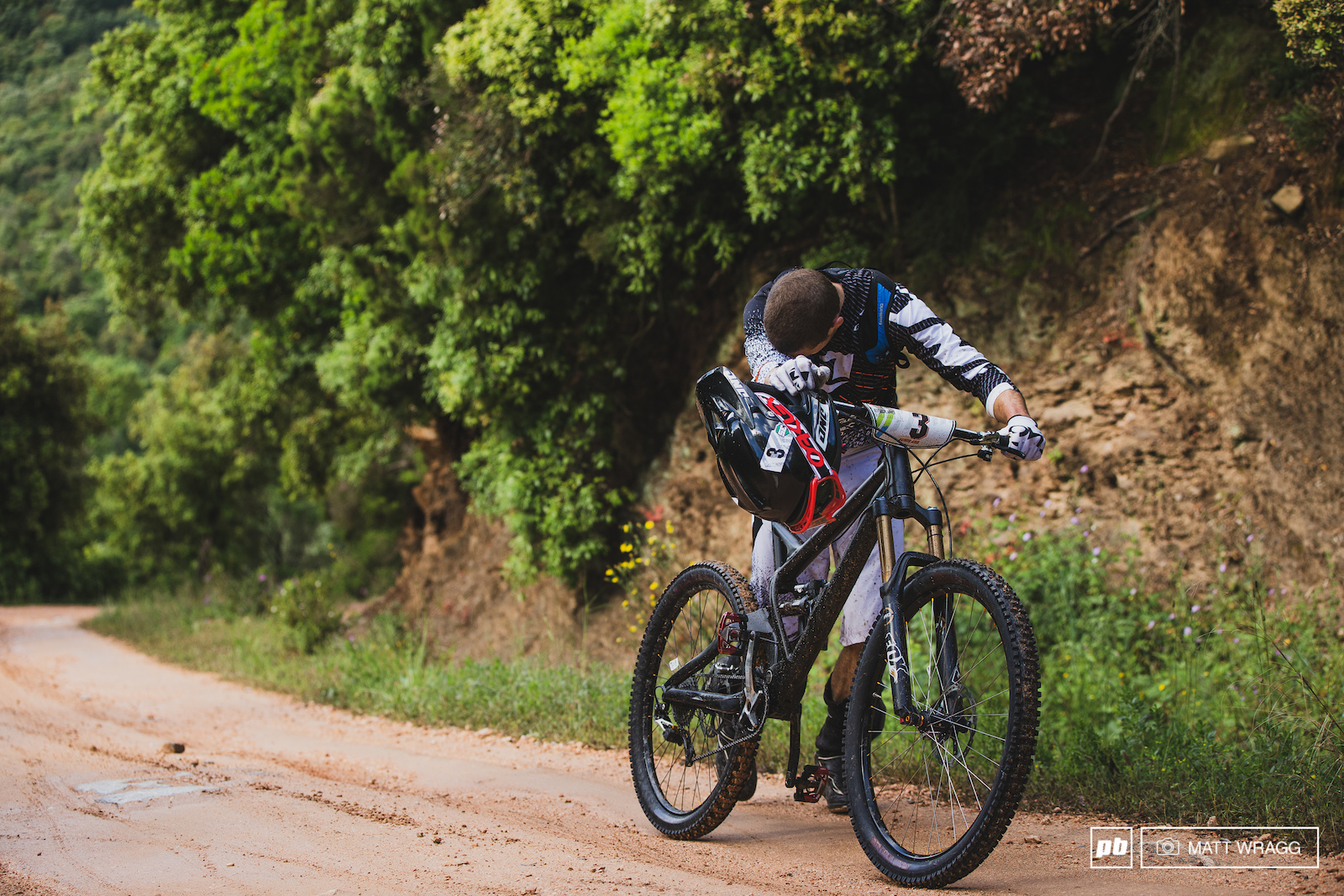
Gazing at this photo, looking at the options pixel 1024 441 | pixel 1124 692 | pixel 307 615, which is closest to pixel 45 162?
pixel 307 615

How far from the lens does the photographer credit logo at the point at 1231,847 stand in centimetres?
289

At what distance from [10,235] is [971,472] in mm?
60222

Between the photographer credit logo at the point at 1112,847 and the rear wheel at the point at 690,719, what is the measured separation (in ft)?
3.85

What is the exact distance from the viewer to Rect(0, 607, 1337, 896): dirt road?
2738 mm

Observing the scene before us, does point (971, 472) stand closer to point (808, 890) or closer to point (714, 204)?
point (714, 204)

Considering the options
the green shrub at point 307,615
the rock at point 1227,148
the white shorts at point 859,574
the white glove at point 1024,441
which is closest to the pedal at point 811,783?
the white shorts at point 859,574

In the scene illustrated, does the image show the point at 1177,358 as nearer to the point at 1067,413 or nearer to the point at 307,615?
the point at 1067,413

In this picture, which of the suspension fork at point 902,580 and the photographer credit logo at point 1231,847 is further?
the photographer credit logo at point 1231,847

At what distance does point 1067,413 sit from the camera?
686 centimetres

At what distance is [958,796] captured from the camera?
319 centimetres

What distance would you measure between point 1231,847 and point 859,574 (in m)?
1.51

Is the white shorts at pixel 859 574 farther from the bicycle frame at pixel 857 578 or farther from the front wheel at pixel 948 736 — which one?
the front wheel at pixel 948 736

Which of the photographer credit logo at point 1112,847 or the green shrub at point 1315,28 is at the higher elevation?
the green shrub at point 1315,28

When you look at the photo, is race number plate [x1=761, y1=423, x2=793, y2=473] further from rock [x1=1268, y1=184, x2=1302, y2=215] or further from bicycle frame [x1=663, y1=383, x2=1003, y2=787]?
rock [x1=1268, y1=184, x2=1302, y2=215]
